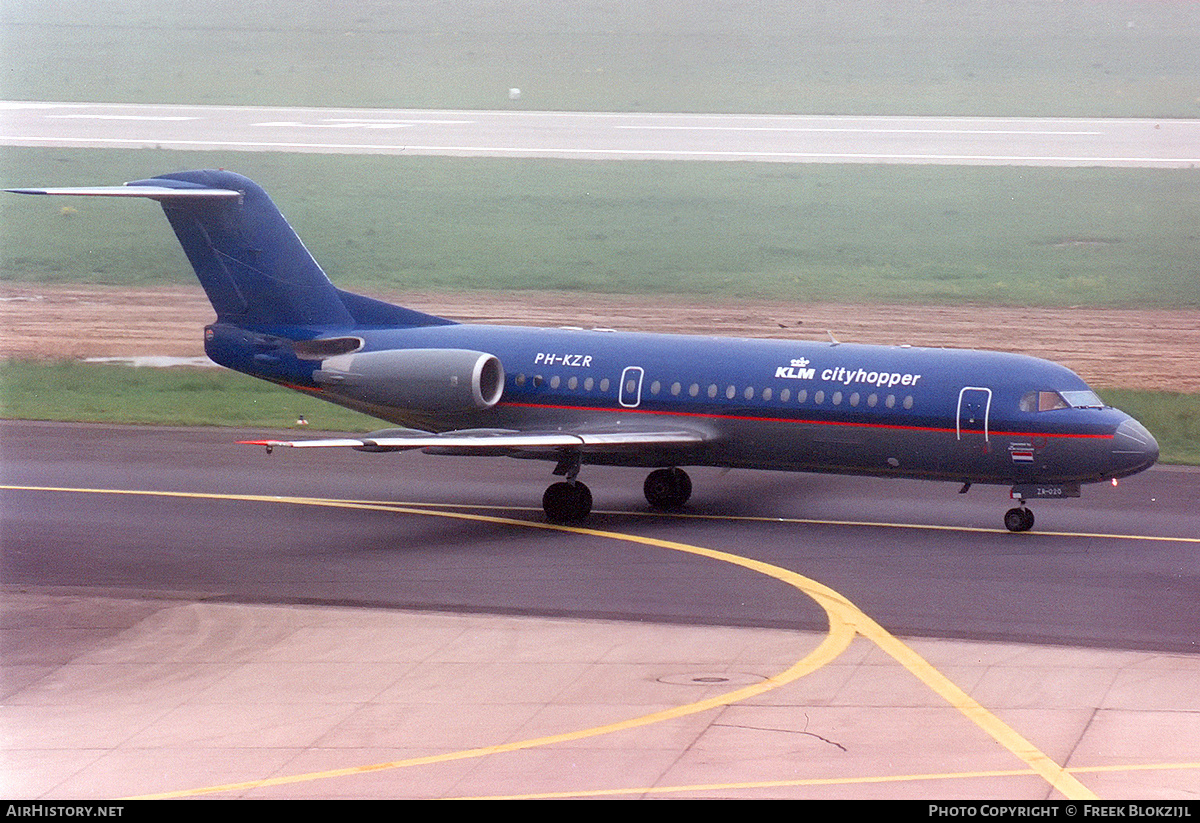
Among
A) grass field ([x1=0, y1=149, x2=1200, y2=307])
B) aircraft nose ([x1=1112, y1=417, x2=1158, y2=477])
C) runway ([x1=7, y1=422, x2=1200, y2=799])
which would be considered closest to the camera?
runway ([x1=7, y1=422, x2=1200, y2=799])

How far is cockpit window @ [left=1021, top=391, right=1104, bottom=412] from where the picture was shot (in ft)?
90.6

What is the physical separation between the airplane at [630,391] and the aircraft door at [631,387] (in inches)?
1.2

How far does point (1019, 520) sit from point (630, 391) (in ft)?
23.3

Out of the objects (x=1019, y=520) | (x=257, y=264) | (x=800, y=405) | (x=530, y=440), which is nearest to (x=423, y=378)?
(x=530, y=440)

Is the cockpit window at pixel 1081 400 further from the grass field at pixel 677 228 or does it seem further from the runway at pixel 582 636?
the grass field at pixel 677 228

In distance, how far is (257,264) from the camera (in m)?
32.1

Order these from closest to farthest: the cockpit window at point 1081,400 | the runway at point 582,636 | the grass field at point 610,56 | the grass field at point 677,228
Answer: the runway at point 582,636, the cockpit window at point 1081,400, the grass field at point 677,228, the grass field at point 610,56

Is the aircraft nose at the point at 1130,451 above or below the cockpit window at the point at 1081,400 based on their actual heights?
below

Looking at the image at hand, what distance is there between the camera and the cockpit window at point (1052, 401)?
27625mm

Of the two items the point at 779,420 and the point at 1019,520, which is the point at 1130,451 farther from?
the point at 779,420

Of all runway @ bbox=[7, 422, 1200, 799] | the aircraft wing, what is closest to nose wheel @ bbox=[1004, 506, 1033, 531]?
runway @ bbox=[7, 422, 1200, 799]

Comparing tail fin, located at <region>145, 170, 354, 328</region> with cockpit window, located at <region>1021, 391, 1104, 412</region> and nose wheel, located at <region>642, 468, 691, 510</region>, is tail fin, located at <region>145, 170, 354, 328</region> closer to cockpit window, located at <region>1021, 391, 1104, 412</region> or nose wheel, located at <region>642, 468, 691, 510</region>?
nose wheel, located at <region>642, 468, 691, 510</region>

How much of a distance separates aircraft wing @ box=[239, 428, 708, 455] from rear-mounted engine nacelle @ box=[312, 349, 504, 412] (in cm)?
84

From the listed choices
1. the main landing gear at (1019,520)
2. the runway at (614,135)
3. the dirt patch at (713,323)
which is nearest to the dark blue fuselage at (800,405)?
the main landing gear at (1019,520)
